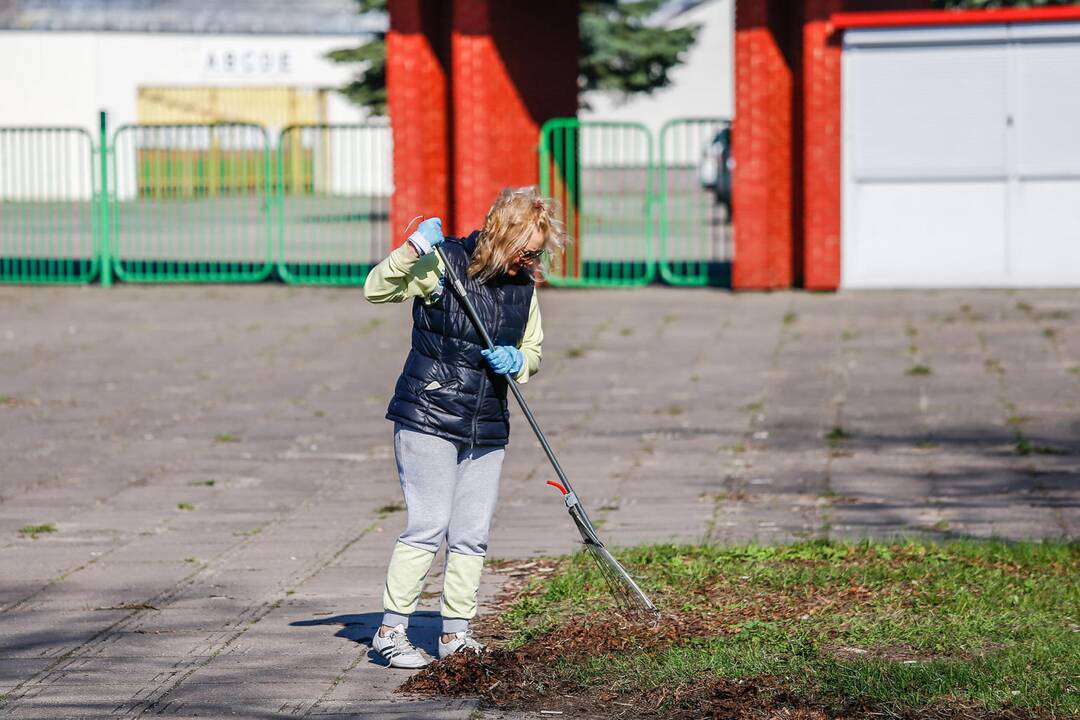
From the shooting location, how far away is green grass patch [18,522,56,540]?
8312mm

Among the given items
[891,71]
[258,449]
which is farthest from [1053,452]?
[891,71]

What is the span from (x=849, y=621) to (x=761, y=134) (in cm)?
1245

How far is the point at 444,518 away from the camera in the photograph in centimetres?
586

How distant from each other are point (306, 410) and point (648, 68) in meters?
26.4

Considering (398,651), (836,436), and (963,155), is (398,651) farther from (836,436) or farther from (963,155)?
(963,155)

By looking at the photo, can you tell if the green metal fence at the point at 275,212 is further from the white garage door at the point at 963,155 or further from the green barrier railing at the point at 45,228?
the white garage door at the point at 963,155

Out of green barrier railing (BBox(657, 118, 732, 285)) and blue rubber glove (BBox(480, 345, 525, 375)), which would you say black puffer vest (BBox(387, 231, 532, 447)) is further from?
green barrier railing (BBox(657, 118, 732, 285))

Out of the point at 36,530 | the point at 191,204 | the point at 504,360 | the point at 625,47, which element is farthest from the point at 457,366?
the point at 625,47

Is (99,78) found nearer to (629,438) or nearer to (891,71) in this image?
(891,71)

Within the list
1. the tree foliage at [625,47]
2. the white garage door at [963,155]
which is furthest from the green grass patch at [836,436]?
the tree foliage at [625,47]

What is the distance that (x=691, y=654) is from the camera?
5.85 metres

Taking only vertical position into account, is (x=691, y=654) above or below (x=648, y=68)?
below

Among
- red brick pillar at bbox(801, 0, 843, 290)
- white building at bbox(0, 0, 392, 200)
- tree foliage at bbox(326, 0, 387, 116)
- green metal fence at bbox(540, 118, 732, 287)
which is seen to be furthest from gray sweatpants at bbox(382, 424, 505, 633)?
white building at bbox(0, 0, 392, 200)

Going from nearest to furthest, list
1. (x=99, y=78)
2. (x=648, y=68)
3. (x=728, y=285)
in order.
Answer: (x=728, y=285) → (x=648, y=68) → (x=99, y=78)
